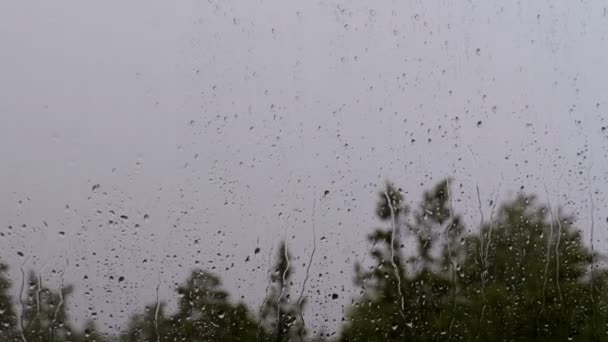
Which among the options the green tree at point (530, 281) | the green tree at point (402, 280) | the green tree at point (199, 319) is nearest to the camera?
the green tree at point (199, 319)

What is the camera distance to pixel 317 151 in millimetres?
2141

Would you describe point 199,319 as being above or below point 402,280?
below

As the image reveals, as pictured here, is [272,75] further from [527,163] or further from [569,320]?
[569,320]

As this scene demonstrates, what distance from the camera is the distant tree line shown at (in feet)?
6.72

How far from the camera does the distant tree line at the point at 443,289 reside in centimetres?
205

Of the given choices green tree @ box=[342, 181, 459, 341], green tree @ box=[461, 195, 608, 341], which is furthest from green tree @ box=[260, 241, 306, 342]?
green tree @ box=[461, 195, 608, 341]

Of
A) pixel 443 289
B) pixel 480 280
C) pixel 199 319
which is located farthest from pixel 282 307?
pixel 480 280

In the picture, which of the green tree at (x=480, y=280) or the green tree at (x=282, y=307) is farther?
the green tree at (x=480, y=280)

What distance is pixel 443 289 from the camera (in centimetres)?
224

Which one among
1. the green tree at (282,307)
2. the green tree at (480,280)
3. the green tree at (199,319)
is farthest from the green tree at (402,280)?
the green tree at (199,319)

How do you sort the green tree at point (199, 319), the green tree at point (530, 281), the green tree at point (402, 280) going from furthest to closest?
the green tree at point (530, 281)
the green tree at point (402, 280)
the green tree at point (199, 319)

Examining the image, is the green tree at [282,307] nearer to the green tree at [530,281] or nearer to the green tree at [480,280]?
the green tree at [480,280]

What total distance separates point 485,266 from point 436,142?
413 millimetres

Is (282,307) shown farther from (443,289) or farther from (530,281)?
(530,281)
